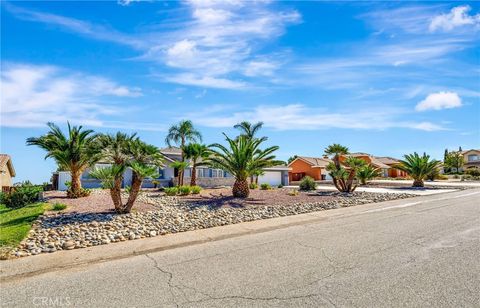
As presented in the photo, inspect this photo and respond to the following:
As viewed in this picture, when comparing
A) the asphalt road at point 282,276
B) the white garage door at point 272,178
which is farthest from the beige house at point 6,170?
the asphalt road at point 282,276

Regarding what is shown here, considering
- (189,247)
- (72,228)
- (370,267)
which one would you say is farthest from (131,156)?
(370,267)

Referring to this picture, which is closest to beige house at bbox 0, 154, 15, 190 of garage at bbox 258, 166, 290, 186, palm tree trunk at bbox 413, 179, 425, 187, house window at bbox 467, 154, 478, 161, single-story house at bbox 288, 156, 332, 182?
garage at bbox 258, 166, 290, 186

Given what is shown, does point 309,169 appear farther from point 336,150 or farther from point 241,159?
point 241,159

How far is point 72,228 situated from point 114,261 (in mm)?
3810

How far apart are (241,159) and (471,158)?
286 feet

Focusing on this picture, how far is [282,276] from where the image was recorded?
19.5 ft

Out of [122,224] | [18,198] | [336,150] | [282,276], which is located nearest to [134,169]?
[122,224]

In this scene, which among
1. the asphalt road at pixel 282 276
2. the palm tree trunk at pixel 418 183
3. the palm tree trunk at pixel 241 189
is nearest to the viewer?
the asphalt road at pixel 282 276

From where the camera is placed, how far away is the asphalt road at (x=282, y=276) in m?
4.95

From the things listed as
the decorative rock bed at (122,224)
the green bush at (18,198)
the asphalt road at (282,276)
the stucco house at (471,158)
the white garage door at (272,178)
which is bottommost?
the asphalt road at (282,276)

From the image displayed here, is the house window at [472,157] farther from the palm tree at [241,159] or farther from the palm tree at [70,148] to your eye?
the palm tree at [70,148]

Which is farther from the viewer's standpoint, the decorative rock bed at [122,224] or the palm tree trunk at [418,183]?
the palm tree trunk at [418,183]

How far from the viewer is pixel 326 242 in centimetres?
862

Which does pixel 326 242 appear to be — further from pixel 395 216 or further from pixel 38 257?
pixel 38 257
